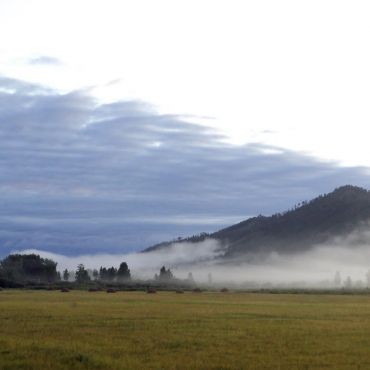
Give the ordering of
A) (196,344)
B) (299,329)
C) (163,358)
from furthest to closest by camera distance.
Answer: (299,329) → (196,344) → (163,358)

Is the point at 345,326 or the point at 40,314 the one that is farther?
the point at 40,314

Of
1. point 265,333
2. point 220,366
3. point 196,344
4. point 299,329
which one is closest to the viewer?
point 220,366

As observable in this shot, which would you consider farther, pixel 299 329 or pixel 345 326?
pixel 345 326

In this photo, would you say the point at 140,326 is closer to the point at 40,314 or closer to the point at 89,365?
the point at 40,314

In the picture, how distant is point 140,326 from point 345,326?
13138 millimetres

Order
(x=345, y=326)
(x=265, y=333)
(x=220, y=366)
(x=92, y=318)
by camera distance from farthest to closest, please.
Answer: (x=92, y=318), (x=345, y=326), (x=265, y=333), (x=220, y=366)

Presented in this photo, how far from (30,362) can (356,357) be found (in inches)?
542

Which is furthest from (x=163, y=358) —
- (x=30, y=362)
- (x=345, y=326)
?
(x=345, y=326)

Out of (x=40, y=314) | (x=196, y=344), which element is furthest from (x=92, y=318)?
(x=196, y=344)

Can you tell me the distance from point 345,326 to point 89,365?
22.9 m

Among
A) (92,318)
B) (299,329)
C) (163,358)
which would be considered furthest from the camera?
(92,318)

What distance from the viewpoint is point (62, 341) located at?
36594 millimetres

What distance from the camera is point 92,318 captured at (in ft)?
169

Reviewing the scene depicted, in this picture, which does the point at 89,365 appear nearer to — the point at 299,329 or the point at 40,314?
the point at 299,329
